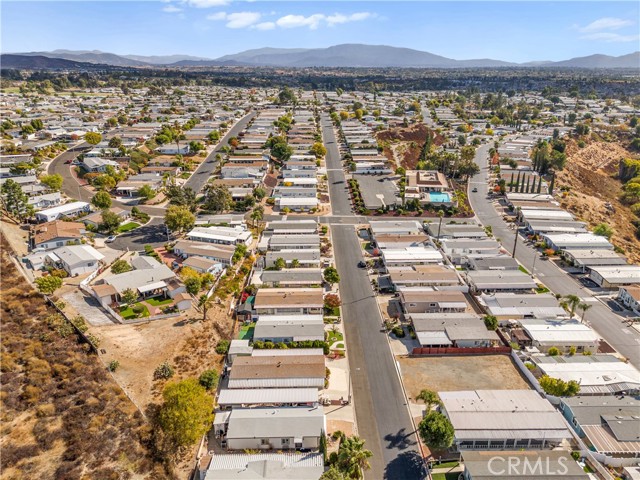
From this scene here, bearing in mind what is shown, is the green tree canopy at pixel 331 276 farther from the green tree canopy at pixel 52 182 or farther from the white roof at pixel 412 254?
the green tree canopy at pixel 52 182

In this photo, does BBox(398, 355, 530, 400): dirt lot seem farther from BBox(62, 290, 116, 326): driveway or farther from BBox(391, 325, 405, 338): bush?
BBox(62, 290, 116, 326): driveway

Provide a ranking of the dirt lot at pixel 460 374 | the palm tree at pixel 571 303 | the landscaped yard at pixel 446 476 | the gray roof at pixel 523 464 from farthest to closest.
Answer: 1. the palm tree at pixel 571 303
2. the dirt lot at pixel 460 374
3. the landscaped yard at pixel 446 476
4. the gray roof at pixel 523 464

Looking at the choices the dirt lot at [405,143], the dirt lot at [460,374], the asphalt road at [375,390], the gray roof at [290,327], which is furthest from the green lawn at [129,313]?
the dirt lot at [405,143]

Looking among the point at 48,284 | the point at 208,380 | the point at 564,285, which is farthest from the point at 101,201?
the point at 564,285

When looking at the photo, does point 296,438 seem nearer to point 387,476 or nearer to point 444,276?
point 387,476

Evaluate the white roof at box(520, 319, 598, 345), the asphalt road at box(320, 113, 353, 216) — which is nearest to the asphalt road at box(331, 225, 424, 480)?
the white roof at box(520, 319, 598, 345)

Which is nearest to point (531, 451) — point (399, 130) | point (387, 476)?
point (387, 476)

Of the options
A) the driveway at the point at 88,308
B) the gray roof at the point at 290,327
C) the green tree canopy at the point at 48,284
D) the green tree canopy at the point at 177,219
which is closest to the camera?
the gray roof at the point at 290,327
